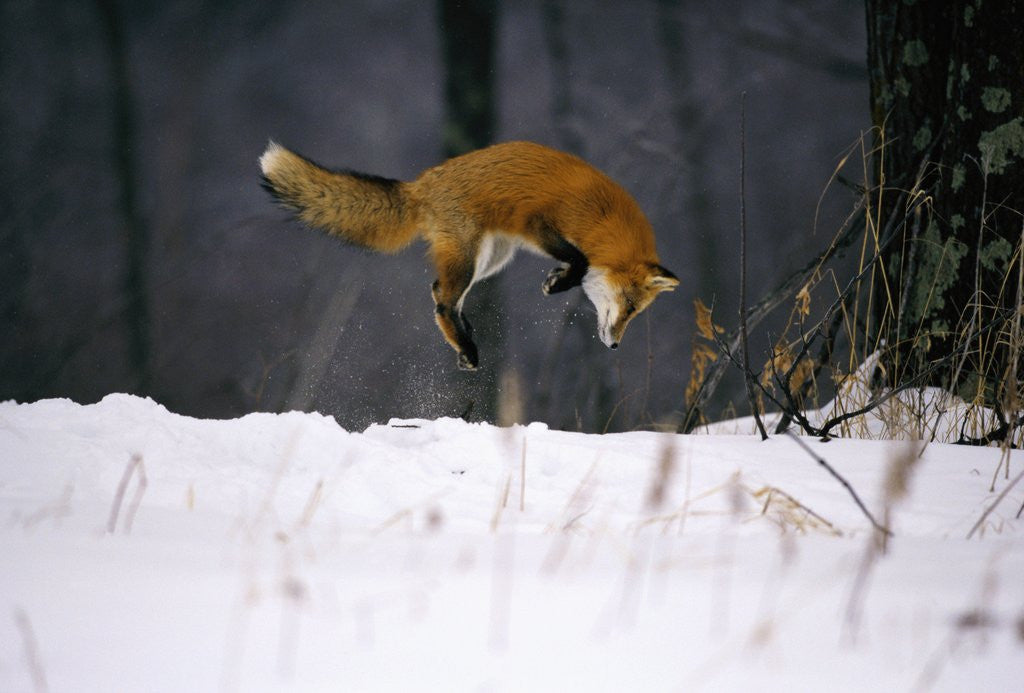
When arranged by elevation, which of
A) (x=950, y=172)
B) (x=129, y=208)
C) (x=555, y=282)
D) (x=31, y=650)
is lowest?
(x=31, y=650)

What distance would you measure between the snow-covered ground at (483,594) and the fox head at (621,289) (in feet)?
8.71

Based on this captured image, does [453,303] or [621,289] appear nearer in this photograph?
[453,303]

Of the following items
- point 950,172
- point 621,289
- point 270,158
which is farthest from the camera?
point 621,289

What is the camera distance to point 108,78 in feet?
27.5

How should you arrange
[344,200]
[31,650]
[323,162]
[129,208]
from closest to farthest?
[31,650]
[344,200]
[129,208]
[323,162]

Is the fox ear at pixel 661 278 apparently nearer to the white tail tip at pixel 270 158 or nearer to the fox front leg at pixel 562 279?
the fox front leg at pixel 562 279

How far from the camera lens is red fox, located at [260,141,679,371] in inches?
189

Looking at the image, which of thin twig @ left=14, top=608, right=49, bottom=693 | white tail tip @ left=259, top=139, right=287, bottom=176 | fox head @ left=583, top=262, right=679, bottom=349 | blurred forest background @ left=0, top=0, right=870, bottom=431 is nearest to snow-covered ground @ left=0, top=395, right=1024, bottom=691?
thin twig @ left=14, top=608, right=49, bottom=693

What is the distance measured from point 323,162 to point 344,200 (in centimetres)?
399

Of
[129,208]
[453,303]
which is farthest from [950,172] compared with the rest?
[129,208]

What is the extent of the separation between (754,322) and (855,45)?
5739 mm

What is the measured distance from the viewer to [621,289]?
5152mm

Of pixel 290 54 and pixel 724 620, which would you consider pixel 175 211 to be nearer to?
pixel 290 54

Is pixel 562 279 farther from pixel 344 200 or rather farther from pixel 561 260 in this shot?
pixel 344 200
